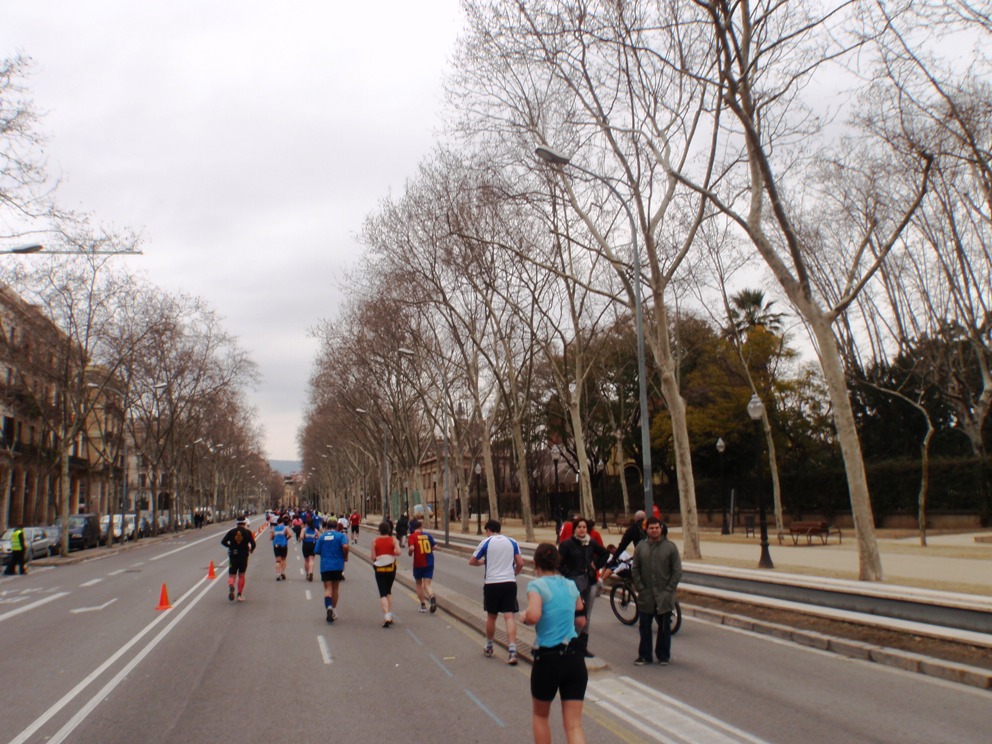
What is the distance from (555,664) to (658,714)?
254 centimetres

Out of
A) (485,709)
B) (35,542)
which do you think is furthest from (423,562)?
(35,542)

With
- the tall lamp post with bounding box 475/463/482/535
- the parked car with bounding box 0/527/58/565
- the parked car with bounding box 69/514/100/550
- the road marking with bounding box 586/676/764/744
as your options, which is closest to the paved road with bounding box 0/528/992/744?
the road marking with bounding box 586/676/764/744

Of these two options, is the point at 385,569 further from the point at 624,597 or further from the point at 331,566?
the point at 624,597

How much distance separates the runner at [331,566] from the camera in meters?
13.8

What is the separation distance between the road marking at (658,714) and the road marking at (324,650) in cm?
Answer: 341

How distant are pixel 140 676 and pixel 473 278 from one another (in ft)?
75.4

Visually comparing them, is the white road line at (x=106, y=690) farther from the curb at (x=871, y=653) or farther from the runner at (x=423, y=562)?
the curb at (x=871, y=653)

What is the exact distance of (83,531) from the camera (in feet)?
145

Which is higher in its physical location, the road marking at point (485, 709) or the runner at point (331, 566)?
the runner at point (331, 566)

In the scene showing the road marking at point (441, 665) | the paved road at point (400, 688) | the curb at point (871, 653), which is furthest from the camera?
the road marking at point (441, 665)

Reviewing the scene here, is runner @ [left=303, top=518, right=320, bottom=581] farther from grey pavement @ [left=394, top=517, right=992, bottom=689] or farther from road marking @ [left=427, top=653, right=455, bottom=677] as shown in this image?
road marking @ [left=427, top=653, right=455, bottom=677]

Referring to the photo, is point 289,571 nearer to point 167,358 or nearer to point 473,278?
point 473,278

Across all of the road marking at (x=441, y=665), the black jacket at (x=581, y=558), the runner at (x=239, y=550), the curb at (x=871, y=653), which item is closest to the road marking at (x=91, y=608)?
the runner at (x=239, y=550)

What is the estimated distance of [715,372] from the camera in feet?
154
